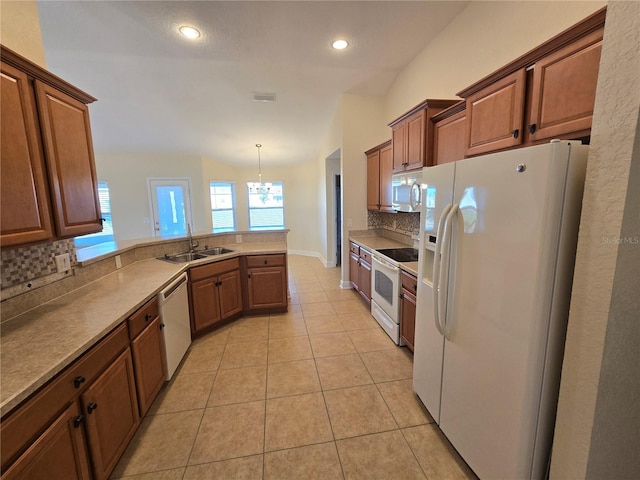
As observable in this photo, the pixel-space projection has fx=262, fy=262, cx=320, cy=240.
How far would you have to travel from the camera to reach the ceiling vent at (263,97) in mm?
3943

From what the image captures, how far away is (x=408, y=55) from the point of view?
3268mm

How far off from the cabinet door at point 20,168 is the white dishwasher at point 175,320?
3.04ft

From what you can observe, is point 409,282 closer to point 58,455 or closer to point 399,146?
point 399,146

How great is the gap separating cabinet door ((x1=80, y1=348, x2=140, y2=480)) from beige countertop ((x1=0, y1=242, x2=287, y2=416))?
0.79 feet

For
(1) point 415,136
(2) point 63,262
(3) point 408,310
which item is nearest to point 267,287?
(3) point 408,310

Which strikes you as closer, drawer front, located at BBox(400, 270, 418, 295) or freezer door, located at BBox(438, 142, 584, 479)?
freezer door, located at BBox(438, 142, 584, 479)

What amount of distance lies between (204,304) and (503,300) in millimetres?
2756

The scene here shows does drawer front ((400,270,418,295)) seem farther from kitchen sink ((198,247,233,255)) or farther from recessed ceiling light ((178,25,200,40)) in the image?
recessed ceiling light ((178,25,200,40))

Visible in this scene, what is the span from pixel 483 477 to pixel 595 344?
0.94 metres

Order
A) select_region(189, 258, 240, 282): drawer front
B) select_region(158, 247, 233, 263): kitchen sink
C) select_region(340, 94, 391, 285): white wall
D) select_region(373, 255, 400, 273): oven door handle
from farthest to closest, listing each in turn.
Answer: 1. select_region(340, 94, 391, 285): white wall
2. select_region(158, 247, 233, 263): kitchen sink
3. select_region(189, 258, 240, 282): drawer front
4. select_region(373, 255, 400, 273): oven door handle

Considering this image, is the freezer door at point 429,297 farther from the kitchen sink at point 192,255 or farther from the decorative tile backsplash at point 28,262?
the kitchen sink at point 192,255

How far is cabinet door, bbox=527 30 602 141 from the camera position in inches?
47.6

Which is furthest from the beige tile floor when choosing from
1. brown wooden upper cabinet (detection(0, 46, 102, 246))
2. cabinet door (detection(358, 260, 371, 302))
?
brown wooden upper cabinet (detection(0, 46, 102, 246))

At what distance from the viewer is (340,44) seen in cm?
289
